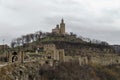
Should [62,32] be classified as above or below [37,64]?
above

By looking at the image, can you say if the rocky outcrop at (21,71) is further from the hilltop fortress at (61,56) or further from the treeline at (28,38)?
the treeline at (28,38)

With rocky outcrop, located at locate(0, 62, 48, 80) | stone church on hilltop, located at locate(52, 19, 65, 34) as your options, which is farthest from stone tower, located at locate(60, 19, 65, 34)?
rocky outcrop, located at locate(0, 62, 48, 80)

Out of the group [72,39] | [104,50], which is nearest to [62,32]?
[72,39]

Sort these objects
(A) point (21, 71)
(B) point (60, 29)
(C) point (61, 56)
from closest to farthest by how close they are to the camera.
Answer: (A) point (21, 71) < (C) point (61, 56) < (B) point (60, 29)

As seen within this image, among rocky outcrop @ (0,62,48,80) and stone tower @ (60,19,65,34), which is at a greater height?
stone tower @ (60,19,65,34)

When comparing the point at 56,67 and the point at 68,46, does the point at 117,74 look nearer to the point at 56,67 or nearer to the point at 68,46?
the point at 68,46

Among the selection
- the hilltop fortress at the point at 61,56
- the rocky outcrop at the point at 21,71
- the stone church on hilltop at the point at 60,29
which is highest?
the stone church on hilltop at the point at 60,29

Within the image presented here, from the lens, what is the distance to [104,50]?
14262cm

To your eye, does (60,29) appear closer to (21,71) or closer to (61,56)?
(61,56)

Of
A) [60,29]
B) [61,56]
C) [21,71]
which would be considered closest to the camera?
[21,71]

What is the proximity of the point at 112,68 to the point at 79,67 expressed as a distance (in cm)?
2144

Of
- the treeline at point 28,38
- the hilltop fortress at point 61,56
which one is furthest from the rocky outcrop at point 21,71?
the treeline at point 28,38

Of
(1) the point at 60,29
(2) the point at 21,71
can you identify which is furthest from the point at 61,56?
(1) the point at 60,29

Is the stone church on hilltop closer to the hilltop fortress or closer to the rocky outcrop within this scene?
the hilltop fortress
